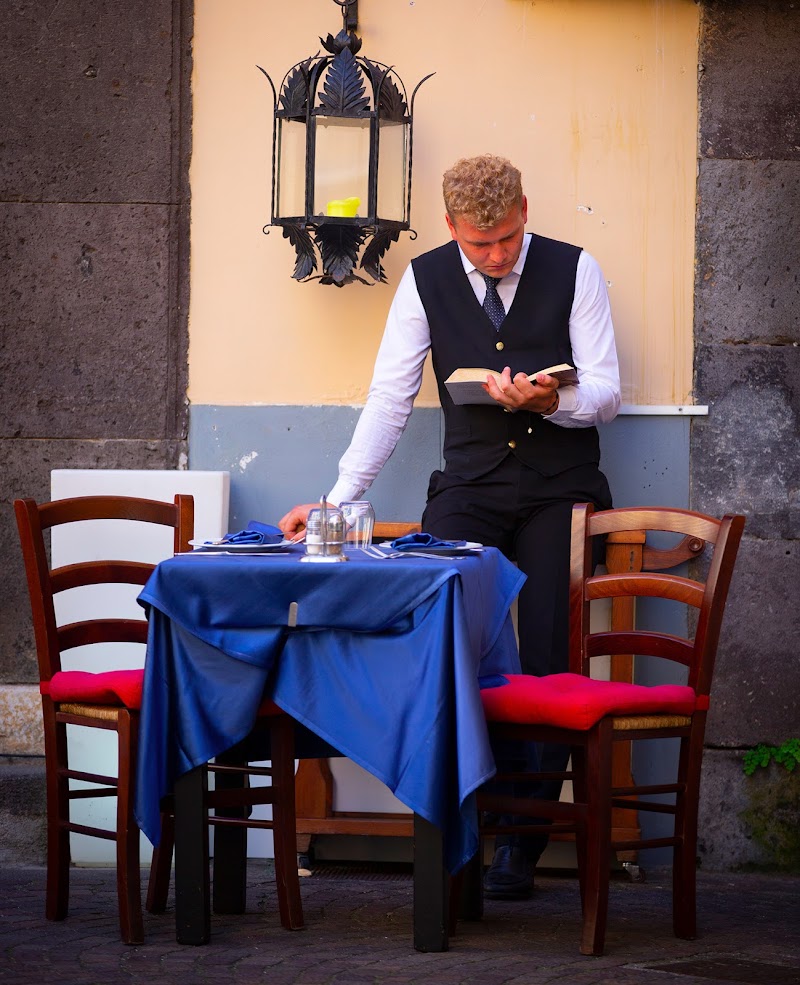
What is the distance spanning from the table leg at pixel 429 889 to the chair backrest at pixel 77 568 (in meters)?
1.16

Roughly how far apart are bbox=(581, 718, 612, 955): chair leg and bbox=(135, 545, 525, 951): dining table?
32 centimetres

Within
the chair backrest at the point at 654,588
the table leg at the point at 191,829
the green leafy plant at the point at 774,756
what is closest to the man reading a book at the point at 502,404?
the chair backrest at the point at 654,588

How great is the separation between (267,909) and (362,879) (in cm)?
58

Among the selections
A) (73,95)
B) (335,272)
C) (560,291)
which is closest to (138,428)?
(335,272)

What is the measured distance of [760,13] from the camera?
462 centimetres

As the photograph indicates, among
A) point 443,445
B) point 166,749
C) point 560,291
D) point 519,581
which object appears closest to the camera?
point 166,749

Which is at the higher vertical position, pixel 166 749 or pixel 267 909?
pixel 166 749

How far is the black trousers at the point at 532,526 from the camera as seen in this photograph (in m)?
4.03

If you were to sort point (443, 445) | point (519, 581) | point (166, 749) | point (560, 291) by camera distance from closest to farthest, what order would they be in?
point (166, 749) → point (519, 581) → point (560, 291) → point (443, 445)

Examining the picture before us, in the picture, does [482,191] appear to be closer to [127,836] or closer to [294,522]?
[294,522]

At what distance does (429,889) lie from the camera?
312cm

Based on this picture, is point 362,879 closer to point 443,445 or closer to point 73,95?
point 443,445

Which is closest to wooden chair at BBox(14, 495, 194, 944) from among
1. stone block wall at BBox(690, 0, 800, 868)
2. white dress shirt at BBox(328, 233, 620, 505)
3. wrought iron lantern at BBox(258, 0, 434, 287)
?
white dress shirt at BBox(328, 233, 620, 505)

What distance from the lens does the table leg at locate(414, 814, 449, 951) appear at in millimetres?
3076
